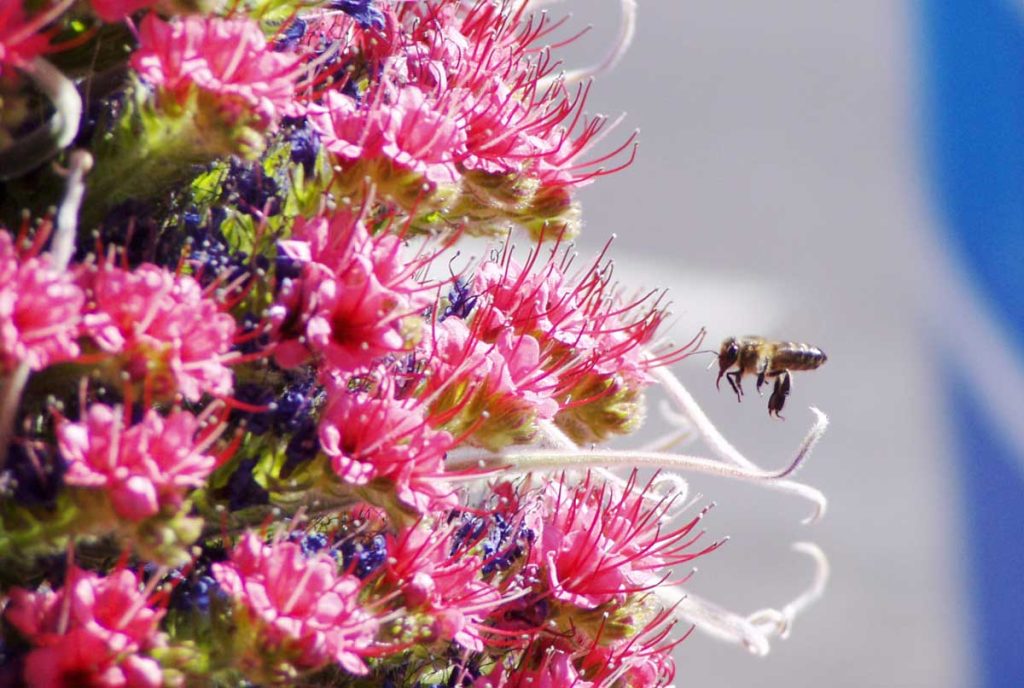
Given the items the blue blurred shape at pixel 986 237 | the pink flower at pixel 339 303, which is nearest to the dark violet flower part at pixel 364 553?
the pink flower at pixel 339 303

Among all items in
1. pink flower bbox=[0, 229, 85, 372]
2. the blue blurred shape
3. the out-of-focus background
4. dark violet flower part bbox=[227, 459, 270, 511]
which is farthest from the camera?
the out-of-focus background

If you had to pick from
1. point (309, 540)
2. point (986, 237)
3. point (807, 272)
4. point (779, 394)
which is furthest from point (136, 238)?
point (986, 237)

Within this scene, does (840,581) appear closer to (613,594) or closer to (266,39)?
(613,594)

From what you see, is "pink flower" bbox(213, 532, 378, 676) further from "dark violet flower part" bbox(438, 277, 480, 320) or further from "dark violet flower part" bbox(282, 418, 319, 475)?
"dark violet flower part" bbox(438, 277, 480, 320)

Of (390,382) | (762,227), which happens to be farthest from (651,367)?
(762,227)

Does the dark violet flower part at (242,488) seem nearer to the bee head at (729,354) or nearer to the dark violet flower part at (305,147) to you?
the dark violet flower part at (305,147)

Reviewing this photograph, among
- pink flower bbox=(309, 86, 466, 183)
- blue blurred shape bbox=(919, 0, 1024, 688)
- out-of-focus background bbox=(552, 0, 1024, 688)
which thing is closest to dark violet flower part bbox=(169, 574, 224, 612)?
pink flower bbox=(309, 86, 466, 183)

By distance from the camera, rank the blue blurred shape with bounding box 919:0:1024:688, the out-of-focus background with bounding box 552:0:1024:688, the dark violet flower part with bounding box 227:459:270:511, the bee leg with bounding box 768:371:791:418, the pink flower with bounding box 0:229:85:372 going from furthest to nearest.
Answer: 1. the out-of-focus background with bounding box 552:0:1024:688
2. the blue blurred shape with bounding box 919:0:1024:688
3. the bee leg with bounding box 768:371:791:418
4. the dark violet flower part with bounding box 227:459:270:511
5. the pink flower with bounding box 0:229:85:372
